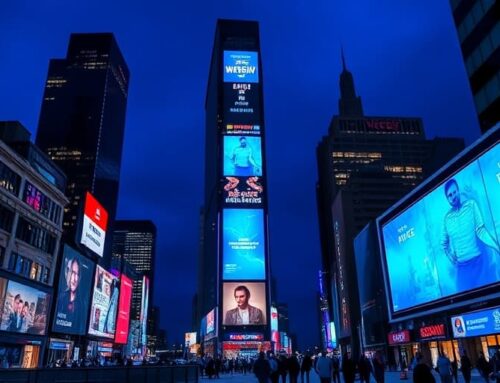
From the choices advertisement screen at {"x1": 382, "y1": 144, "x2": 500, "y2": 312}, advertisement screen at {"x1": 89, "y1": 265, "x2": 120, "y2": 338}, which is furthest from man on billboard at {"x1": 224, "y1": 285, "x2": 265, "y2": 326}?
advertisement screen at {"x1": 382, "y1": 144, "x2": 500, "y2": 312}

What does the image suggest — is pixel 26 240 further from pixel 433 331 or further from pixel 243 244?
pixel 243 244

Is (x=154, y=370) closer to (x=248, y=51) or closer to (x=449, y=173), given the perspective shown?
(x=449, y=173)

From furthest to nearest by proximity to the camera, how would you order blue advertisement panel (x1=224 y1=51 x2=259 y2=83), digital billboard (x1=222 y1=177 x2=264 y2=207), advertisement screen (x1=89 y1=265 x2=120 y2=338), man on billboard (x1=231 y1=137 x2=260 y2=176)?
1. blue advertisement panel (x1=224 y1=51 x2=259 y2=83)
2. man on billboard (x1=231 y1=137 x2=260 y2=176)
3. digital billboard (x1=222 y1=177 x2=264 y2=207)
4. advertisement screen (x1=89 y1=265 x2=120 y2=338)

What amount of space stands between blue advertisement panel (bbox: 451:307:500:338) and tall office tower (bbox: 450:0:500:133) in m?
17.7

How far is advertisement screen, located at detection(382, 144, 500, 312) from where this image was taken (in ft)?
A: 121

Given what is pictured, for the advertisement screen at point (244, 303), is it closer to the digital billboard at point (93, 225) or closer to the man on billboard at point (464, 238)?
the digital billboard at point (93, 225)

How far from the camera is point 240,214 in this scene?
113000 mm

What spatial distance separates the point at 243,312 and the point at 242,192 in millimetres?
29169

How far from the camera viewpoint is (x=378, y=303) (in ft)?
267

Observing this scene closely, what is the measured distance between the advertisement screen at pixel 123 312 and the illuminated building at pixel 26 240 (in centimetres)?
3548

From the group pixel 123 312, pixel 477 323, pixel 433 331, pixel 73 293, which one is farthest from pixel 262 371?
pixel 123 312

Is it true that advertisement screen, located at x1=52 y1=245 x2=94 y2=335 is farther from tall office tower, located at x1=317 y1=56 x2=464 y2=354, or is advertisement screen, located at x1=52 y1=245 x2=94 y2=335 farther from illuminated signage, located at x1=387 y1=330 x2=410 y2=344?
tall office tower, located at x1=317 y1=56 x2=464 y2=354

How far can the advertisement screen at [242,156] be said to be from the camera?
116125 mm

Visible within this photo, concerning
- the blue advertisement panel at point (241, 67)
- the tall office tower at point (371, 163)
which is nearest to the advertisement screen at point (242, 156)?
the blue advertisement panel at point (241, 67)
